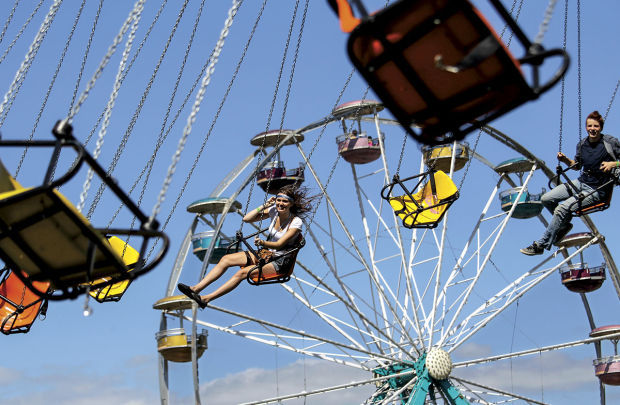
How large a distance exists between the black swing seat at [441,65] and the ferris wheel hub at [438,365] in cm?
1092

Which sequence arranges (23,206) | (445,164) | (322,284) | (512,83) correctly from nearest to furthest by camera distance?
(512,83), (23,206), (322,284), (445,164)

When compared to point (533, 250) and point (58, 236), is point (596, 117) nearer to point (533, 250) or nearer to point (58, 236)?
point (533, 250)

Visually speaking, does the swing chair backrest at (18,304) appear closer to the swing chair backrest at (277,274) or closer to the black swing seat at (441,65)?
the swing chair backrest at (277,274)

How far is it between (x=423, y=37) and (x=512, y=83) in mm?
567

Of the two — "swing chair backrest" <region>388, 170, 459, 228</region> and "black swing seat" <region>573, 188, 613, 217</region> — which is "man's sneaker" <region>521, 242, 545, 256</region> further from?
"swing chair backrest" <region>388, 170, 459, 228</region>

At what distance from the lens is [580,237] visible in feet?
65.8

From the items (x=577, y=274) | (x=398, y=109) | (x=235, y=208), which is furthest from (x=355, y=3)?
(x=577, y=274)

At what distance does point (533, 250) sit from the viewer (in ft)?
37.2

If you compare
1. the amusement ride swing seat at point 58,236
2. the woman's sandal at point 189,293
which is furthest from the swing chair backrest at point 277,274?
the amusement ride swing seat at point 58,236

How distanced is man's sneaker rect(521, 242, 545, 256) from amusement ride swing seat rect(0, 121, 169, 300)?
5702 millimetres

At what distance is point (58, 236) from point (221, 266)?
411 centimetres

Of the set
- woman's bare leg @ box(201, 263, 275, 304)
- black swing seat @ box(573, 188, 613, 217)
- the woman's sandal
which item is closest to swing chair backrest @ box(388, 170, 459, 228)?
black swing seat @ box(573, 188, 613, 217)

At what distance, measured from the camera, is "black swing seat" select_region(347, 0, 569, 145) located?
5.54 meters

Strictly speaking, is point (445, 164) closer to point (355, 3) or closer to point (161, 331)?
point (161, 331)
